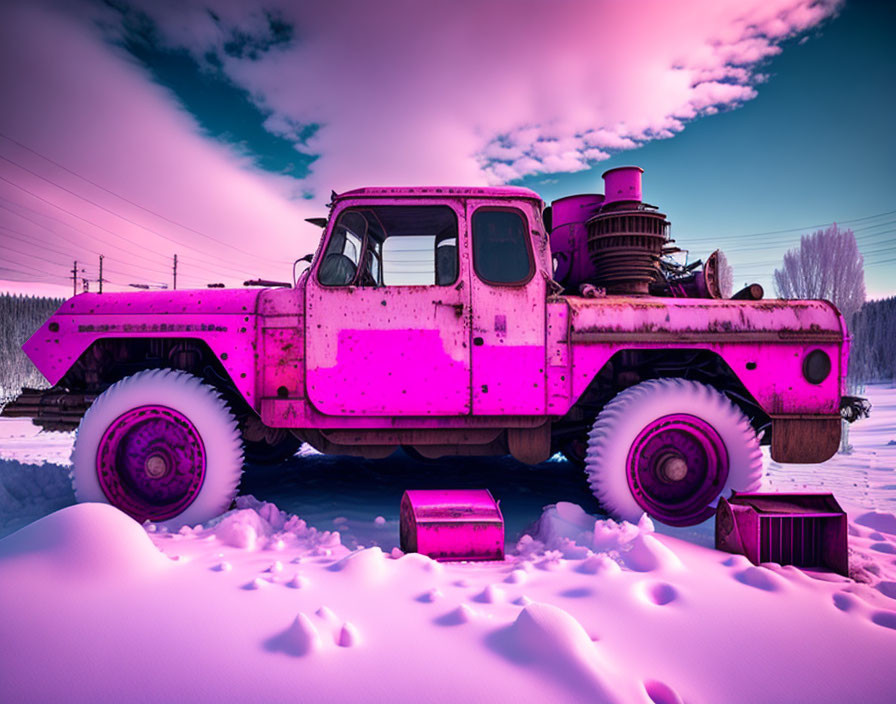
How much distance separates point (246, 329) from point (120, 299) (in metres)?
1.02

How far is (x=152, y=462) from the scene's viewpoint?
10.6 feet

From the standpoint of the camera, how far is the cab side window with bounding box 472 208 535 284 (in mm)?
3373

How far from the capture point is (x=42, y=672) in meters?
1.44

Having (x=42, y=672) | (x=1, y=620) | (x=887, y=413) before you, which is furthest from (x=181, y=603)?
(x=887, y=413)

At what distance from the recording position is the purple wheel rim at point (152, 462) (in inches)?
127

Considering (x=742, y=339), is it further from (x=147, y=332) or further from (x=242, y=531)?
(x=147, y=332)

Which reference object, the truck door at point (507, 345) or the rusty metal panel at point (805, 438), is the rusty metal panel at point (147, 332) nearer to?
the truck door at point (507, 345)

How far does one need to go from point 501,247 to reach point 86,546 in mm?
2972

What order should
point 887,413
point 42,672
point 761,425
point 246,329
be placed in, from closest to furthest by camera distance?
point 42,672 < point 246,329 < point 761,425 < point 887,413

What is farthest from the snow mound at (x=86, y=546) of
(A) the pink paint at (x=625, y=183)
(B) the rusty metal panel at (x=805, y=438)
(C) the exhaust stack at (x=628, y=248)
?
(A) the pink paint at (x=625, y=183)

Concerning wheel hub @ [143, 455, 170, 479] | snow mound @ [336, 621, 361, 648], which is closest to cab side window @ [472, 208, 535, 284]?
snow mound @ [336, 621, 361, 648]

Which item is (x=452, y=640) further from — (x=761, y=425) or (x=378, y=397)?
(x=761, y=425)

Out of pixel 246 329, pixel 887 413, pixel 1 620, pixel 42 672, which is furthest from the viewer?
pixel 887 413

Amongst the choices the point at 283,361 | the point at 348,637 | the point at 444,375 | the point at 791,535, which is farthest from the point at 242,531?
the point at 791,535
